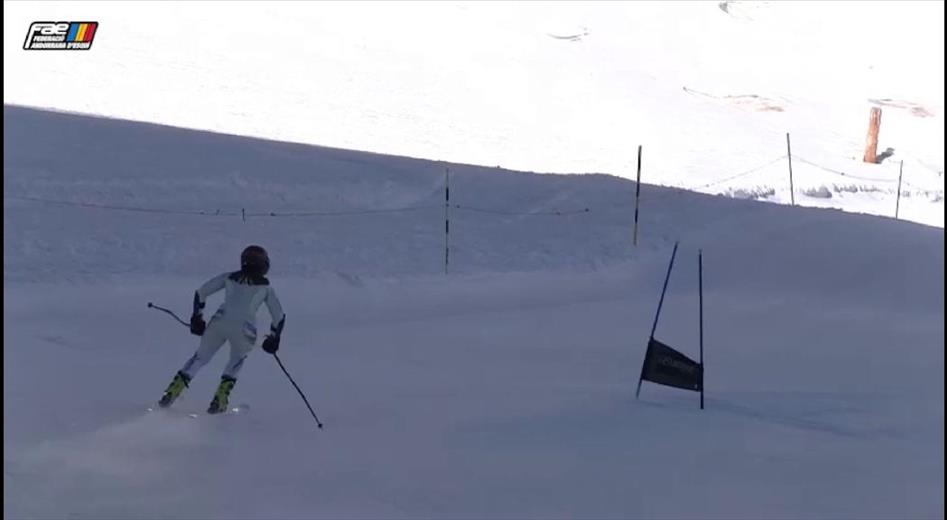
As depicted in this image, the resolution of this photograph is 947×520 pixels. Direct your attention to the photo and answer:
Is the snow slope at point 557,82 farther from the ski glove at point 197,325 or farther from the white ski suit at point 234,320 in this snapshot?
the ski glove at point 197,325

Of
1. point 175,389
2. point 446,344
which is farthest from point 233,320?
point 446,344

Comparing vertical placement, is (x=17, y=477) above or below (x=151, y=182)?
below

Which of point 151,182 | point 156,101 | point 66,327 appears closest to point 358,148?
point 156,101

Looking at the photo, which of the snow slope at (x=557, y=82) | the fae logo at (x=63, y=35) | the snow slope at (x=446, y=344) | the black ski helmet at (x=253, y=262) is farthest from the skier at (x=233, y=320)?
the fae logo at (x=63, y=35)

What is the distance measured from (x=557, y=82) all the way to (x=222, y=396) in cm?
2827

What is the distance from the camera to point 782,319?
55.5 ft

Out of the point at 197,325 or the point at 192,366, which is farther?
the point at 192,366

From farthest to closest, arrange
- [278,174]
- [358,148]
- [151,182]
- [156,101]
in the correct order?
1. [156,101]
2. [358,148]
3. [278,174]
4. [151,182]

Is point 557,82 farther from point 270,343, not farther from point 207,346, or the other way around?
point 270,343

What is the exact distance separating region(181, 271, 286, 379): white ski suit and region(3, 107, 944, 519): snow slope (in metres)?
0.47

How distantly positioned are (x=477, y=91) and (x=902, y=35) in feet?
55.4

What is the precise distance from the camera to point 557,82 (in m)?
37.0

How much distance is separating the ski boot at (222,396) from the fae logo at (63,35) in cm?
2409

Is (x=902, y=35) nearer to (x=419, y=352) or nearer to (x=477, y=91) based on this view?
(x=477, y=91)
